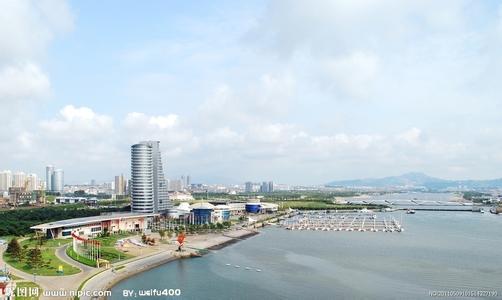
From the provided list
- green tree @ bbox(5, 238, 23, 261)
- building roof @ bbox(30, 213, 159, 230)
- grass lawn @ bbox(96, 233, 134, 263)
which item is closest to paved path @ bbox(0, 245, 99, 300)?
green tree @ bbox(5, 238, 23, 261)

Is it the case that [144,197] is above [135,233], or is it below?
above

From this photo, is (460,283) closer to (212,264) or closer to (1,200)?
(212,264)

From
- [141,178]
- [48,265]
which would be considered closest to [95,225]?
[141,178]

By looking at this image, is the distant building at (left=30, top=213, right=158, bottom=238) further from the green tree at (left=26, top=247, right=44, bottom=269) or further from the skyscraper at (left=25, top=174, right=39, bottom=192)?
the skyscraper at (left=25, top=174, right=39, bottom=192)

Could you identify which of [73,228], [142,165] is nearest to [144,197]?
[142,165]

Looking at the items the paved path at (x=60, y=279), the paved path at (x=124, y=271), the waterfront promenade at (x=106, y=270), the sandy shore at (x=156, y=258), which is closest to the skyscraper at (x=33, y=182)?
the sandy shore at (x=156, y=258)

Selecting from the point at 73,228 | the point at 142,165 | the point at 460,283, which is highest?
the point at 142,165
